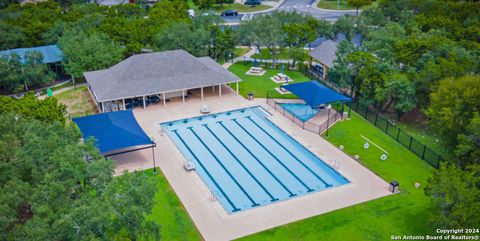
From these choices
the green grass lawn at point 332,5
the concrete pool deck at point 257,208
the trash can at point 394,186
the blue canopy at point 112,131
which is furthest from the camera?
the green grass lawn at point 332,5

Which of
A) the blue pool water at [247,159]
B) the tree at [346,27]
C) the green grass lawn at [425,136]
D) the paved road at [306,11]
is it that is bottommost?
the blue pool water at [247,159]

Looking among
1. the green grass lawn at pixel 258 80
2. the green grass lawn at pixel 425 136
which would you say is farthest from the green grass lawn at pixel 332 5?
the green grass lawn at pixel 425 136

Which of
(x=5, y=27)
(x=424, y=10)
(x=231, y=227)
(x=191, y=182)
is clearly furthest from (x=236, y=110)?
(x=424, y=10)

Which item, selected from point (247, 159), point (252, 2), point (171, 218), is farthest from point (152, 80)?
point (252, 2)

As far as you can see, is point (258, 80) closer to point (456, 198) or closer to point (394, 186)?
point (394, 186)

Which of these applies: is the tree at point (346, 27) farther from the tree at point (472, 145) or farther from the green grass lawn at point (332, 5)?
the tree at point (472, 145)

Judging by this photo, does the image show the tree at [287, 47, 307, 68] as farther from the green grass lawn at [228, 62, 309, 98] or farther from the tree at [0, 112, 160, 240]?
the tree at [0, 112, 160, 240]
